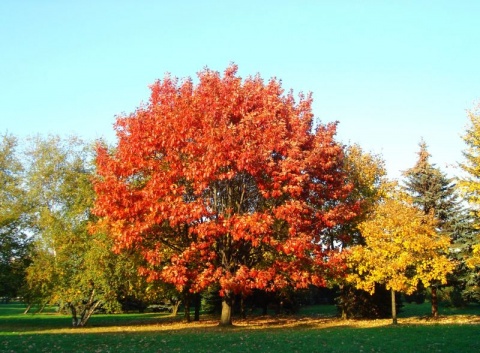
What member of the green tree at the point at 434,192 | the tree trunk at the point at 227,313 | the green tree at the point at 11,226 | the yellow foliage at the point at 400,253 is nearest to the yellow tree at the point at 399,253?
the yellow foliage at the point at 400,253

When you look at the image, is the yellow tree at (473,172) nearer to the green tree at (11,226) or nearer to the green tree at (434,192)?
the green tree at (434,192)

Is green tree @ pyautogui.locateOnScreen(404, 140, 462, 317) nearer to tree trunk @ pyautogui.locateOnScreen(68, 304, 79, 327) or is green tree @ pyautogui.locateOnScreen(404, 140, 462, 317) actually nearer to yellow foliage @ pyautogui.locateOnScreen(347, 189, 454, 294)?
Result: yellow foliage @ pyautogui.locateOnScreen(347, 189, 454, 294)

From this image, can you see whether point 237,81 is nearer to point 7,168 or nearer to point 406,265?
point 406,265

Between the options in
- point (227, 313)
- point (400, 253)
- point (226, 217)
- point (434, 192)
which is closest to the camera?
point (226, 217)

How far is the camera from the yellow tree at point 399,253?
25.5 metres

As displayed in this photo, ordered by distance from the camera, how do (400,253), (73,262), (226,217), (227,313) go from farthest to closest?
1. (73,262)
2. (400,253)
3. (227,313)
4. (226,217)

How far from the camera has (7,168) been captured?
38469 millimetres

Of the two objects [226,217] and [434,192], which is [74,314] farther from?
[434,192]

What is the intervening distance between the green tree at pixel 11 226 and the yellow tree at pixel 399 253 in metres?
24.3

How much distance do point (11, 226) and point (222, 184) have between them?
20569 mm

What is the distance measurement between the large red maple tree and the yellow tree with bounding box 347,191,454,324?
104 inches

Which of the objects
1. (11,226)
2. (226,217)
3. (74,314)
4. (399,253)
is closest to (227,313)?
(226,217)

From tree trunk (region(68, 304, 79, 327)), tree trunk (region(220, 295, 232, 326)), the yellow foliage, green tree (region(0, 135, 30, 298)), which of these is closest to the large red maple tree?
tree trunk (region(220, 295, 232, 326))

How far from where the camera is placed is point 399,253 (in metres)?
25.9
